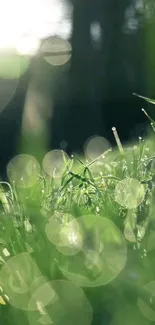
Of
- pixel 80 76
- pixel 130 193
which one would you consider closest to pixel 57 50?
pixel 80 76

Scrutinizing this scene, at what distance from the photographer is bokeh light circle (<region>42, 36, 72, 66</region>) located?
6.51 m

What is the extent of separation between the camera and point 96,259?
0.97 metres

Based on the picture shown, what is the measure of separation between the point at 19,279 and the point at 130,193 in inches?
11.7

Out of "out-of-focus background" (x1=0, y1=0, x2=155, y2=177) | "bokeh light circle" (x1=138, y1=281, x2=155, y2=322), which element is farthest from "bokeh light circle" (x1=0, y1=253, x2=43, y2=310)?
"out-of-focus background" (x1=0, y1=0, x2=155, y2=177)

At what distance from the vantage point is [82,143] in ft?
19.1

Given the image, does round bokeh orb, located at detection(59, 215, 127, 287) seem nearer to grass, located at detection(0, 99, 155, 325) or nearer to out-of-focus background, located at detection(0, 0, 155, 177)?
grass, located at detection(0, 99, 155, 325)

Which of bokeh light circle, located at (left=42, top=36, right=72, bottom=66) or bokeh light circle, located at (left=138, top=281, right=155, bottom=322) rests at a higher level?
bokeh light circle, located at (left=138, top=281, right=155, bottom=322)

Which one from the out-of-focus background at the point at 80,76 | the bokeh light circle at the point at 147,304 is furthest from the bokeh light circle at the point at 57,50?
the bokeh light circle at the point at 147,304

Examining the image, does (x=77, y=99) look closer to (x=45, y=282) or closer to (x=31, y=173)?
(x=31, y=173)

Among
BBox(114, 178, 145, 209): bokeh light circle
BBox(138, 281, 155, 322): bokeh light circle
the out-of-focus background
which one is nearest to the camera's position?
BBox(138, 281, 155, 322): bokeh light circle

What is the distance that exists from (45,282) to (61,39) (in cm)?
574

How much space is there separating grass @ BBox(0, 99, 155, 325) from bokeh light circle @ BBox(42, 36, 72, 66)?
5460mm

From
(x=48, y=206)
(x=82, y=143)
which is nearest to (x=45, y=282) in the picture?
(x=48, y=206)

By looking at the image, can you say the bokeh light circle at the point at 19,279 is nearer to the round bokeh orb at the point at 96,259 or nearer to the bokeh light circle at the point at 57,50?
the round bokeh orb at the point at 96,259
